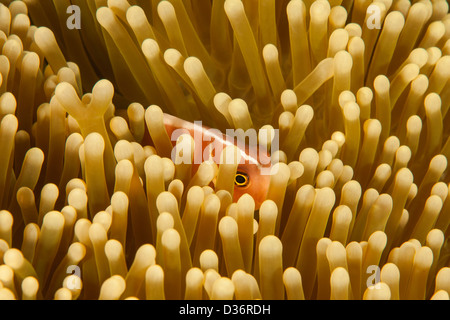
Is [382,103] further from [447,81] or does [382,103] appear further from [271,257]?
[271,257]

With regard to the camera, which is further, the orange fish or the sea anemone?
the orange fish

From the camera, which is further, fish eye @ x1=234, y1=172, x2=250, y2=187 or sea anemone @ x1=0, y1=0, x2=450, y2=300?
fish eye @ x1=234, y1=172, x2=250, y2=187
